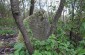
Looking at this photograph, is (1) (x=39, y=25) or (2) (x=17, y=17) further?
(1) (x=39, y=25)

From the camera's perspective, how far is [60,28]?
7.11 metres

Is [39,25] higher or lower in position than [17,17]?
lower

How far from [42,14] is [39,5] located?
6957 millimetres

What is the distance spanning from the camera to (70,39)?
23.2 feet

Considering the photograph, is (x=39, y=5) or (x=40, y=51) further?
(x=39, y=5)

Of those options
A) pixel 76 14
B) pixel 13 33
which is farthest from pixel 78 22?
pixel 13 33

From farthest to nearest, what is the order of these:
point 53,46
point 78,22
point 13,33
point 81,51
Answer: point 13,33
point 78,22
point 81,51
point 53,46

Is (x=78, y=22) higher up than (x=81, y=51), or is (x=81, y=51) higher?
(x=78, y=22)

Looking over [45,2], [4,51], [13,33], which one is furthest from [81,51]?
[45,2]

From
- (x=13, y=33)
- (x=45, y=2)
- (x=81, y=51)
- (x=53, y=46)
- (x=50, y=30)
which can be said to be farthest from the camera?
(x=45, y=2)

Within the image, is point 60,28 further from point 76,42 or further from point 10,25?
point 10,25

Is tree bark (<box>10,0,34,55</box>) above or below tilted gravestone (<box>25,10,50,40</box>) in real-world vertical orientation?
above

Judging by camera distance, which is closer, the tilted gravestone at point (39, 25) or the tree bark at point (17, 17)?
the tree bark at point (17, 17)

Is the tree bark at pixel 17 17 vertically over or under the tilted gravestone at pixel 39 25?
over
